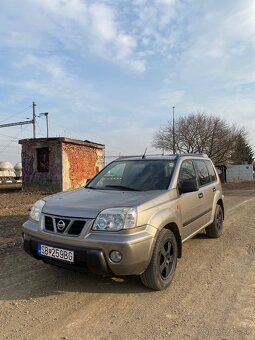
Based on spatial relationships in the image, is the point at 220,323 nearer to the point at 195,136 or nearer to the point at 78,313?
the point at 78,313

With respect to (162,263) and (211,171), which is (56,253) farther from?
(211,171)

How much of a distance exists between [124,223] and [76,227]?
58cm

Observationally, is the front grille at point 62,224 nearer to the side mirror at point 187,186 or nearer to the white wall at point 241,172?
the side mirror at point 187,186

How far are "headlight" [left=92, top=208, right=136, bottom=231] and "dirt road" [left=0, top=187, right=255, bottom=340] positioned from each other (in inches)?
35.4

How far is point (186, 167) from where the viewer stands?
591cm

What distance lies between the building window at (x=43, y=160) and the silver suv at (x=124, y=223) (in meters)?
14.7

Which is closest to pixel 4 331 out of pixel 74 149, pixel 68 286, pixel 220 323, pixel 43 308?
pixel 43 308

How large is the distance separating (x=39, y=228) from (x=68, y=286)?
0.86 metres

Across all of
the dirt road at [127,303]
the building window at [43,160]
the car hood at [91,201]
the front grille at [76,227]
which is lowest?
the dirt road at [127,303]

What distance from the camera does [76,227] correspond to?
13.6 feet

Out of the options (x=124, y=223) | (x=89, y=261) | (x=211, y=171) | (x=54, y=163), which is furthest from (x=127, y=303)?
(x=54, y=163)

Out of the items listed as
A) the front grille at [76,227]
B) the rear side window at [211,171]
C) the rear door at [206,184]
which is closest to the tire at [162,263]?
the front grille at [76,227]

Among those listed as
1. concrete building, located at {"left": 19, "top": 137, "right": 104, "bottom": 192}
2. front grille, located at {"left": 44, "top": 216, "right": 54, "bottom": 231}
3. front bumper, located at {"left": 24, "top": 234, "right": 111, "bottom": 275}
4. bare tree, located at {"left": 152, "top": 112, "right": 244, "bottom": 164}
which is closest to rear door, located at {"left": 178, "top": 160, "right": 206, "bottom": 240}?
front bumper, located at {"left": 24, "top": 234, "right": 111, "bottom": 275}

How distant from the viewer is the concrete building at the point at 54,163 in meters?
19.2
